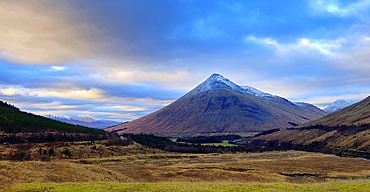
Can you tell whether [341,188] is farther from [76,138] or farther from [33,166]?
[76,138]

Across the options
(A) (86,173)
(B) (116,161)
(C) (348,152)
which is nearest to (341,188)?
(A) (86,173)

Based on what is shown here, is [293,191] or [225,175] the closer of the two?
[293,191]

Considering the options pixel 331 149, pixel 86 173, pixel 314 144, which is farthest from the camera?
pixel 314 144

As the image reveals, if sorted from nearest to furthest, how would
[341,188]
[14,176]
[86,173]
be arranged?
1. [341,188]
2. [14,176]
3. [86,173]

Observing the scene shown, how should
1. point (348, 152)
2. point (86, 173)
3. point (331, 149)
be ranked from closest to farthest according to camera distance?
point (86, 173)
point (348, 152)
point (331, 149)

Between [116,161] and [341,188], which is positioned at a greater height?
[341,188]

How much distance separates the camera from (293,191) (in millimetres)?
24719

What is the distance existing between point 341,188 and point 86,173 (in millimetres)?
40206

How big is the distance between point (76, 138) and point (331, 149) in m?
173

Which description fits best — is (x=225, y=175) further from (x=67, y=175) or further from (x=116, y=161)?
(x=116, y=161)

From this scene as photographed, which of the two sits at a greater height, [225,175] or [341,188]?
[341,188]

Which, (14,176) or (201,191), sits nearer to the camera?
(201,191)

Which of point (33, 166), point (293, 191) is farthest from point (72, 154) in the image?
point (293, 191)

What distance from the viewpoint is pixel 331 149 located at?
152 metres
